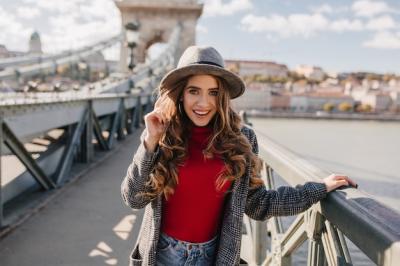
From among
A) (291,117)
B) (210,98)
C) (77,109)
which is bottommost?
(291,117)

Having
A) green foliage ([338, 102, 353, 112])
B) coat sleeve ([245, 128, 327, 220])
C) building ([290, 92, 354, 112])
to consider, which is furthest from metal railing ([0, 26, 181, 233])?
green foliage ([338, 102, 353, 112])

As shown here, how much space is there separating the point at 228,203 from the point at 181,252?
0.67ft

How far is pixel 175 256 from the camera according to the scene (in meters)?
1.32

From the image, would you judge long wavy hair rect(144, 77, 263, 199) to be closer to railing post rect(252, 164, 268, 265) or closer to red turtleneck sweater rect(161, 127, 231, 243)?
red turtleneck sweater rect(161, 127, 231, 243)

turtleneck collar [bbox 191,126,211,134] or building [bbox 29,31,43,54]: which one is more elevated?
building [bbox 29,31,43,54]

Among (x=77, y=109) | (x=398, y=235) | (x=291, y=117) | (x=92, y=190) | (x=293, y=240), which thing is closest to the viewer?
(x=398, y=235)

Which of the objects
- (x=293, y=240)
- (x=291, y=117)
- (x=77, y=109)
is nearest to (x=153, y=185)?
(x=293, y=240)

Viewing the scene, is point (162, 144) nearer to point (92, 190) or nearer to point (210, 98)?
point (210, 98)

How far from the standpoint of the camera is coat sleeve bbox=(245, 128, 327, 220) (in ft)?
4.20

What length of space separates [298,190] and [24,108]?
8.46 ft

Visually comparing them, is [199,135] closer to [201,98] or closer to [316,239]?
[201,98]

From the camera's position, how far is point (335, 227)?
118cm

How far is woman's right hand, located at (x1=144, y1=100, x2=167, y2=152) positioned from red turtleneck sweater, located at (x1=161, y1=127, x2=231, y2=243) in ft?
0.35

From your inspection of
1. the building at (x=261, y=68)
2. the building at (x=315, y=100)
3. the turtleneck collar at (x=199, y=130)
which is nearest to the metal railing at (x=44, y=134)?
the turtleneck collar at (x=199, y=130)
